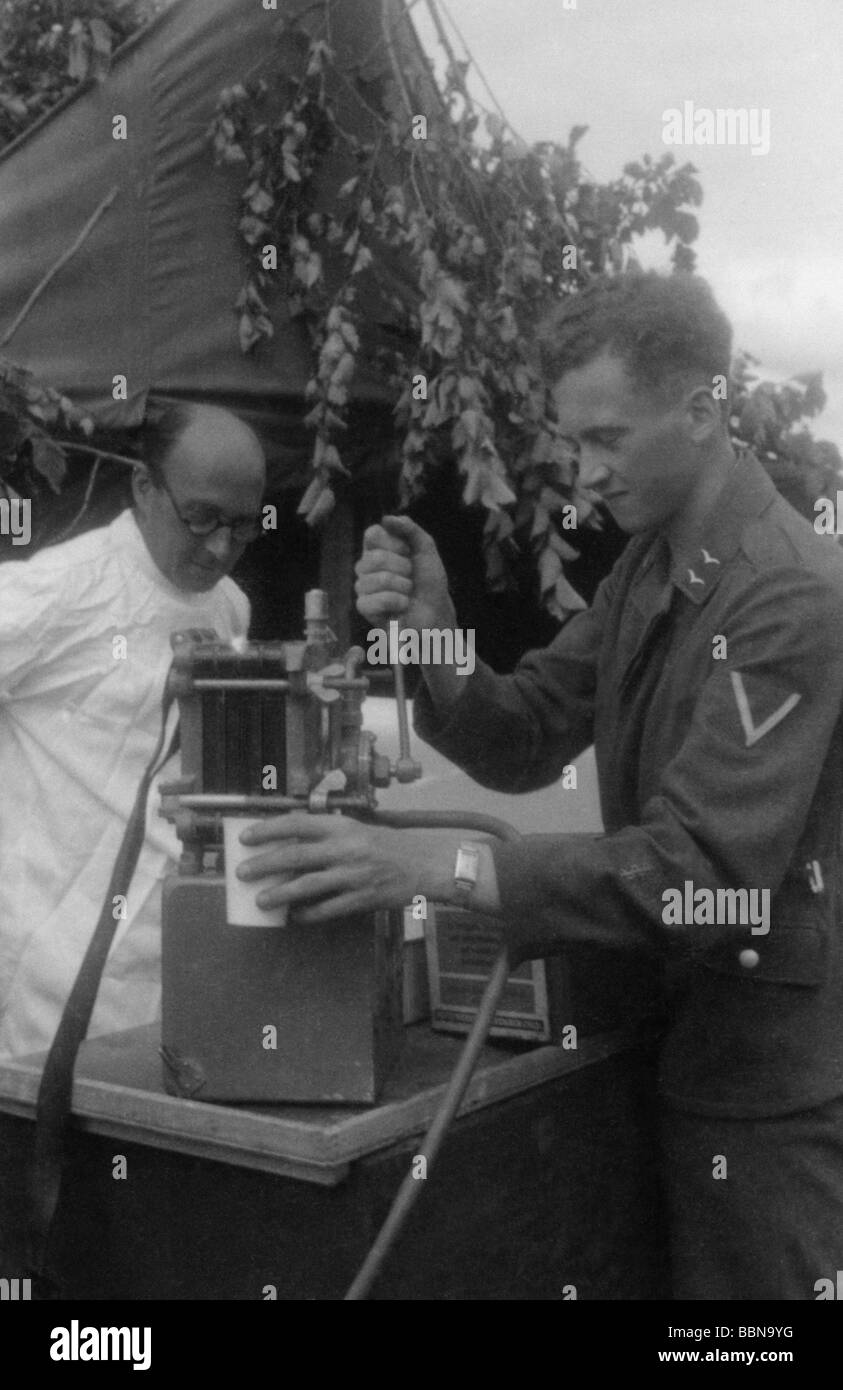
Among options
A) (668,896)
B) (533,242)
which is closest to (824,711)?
(668,896)

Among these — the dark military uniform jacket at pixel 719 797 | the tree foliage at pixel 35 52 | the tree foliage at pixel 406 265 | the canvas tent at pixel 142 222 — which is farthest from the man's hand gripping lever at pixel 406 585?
the tree foliage at pixel 35 52

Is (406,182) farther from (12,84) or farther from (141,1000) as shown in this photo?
(141,1000)

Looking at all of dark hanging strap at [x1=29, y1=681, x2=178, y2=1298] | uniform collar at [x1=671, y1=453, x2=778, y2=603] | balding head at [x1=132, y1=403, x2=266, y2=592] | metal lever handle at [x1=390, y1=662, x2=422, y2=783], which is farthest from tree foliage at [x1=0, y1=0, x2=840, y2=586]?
dark hanging strap at [x1=29, y1=681, x2=178, y2=1298]

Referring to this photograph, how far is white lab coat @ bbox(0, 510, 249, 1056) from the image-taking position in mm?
2139

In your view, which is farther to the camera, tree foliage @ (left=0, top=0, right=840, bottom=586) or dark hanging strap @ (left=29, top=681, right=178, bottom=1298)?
tree foliage @ (left=0, top=0, right=840, bottom=586)

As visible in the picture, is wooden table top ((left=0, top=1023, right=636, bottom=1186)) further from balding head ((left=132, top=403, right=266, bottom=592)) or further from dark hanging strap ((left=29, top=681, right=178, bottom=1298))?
balding head ((left=132, top=403, right=266, bottom=592))

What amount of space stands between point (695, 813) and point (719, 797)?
0.03 meters

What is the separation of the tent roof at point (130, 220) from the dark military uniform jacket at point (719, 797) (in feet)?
4.25

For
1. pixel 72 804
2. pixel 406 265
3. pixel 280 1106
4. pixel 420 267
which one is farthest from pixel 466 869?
pixel 406 265

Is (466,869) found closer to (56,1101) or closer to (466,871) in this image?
(466,871)

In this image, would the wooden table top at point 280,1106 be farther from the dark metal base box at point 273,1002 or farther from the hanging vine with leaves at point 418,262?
the hanging vine with leaves at point 418,262

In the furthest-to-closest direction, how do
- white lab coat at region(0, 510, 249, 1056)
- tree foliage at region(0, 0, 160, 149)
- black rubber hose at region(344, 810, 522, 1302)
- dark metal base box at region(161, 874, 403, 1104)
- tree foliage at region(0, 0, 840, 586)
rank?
1. tree foliage at region(0, 0, 160, 149)
2. tree foliage at region(0, 0, 840, 586)
3. white lab coat at region(0, 510, 249, 1056)
4. dark metal base box at region(161, 874, 403, 1104)
5. black rubber hose at region(344, 810, 522, 1302)

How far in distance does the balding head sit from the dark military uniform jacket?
0.50 metres
